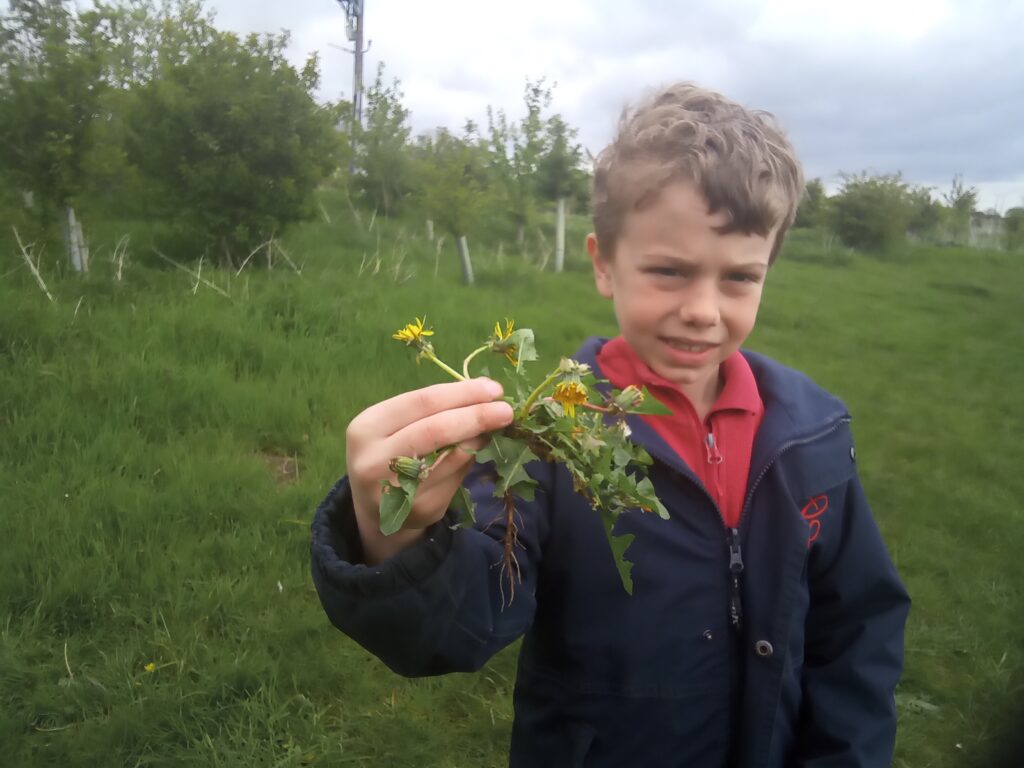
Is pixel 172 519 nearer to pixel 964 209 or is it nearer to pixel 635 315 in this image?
pixel 635 315

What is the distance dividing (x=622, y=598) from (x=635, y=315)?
2.04 ft

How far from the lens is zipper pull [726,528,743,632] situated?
1617mm

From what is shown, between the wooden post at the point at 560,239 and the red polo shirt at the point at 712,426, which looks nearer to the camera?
the red polo shirt at the point at 712,426

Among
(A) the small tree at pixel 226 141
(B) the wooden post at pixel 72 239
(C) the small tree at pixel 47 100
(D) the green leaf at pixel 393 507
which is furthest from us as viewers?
(A) the small tree at pixel 226 141

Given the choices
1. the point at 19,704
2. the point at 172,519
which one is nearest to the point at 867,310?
the point at 172,519

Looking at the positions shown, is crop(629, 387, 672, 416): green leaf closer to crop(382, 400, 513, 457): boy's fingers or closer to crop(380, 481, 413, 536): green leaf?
crop(382, 400, 513, 457): boy's fingers

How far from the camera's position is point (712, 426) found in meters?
1.79

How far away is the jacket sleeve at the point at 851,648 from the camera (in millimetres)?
1699

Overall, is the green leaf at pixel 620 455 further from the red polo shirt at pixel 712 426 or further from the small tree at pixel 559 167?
the small tree at pixel 559 167

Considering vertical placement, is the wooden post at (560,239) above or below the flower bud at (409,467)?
above

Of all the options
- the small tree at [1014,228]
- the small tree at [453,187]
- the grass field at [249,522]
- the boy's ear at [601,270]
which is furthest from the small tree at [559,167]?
the small tree at [1014,228]

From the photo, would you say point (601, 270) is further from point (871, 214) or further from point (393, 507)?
point (871, 214)

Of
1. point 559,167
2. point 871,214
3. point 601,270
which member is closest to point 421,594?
point 601,270

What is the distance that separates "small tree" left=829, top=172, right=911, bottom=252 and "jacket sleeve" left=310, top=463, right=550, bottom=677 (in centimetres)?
1909
